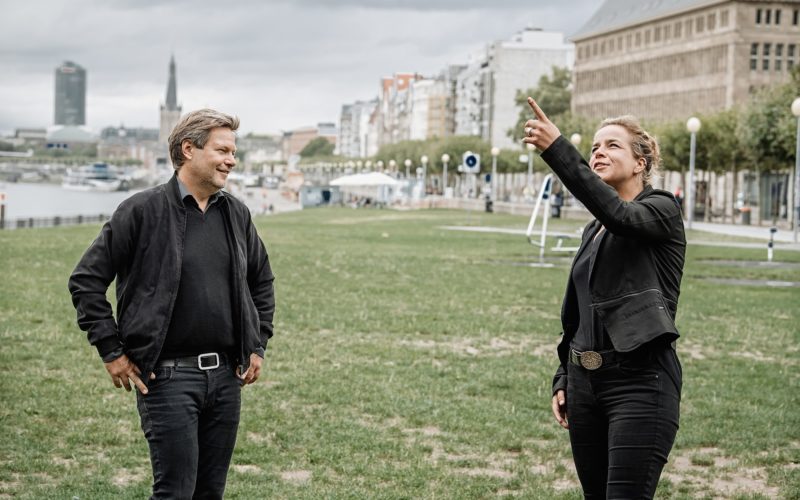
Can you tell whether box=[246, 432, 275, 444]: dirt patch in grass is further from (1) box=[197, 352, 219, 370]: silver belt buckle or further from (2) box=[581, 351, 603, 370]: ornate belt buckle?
(2) box=[581, 351, 603, 370]: ornate belt buckle

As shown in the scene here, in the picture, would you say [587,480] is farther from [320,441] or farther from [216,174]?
[320,441]

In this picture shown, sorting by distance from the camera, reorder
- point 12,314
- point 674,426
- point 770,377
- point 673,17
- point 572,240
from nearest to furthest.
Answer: point 674,426, point 770,377, point 12,314, point 572,240, point 673,17

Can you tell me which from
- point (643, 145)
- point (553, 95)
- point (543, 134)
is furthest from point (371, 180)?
point (543, 134)

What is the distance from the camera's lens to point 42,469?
8461mm

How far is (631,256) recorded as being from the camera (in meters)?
5.17

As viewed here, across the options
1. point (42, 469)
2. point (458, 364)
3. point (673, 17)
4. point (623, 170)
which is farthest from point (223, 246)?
point (673, 17)

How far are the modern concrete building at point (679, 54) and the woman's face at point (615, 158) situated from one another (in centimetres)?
9455

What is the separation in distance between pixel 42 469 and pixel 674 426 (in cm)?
476

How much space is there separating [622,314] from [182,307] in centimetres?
176

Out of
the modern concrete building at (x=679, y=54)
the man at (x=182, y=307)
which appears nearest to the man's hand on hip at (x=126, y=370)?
the man at (x=182, y=307)

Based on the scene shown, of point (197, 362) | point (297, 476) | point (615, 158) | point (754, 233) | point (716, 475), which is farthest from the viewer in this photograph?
point (754, 233)

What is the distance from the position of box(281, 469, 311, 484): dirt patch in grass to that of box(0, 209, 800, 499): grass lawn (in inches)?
0.5

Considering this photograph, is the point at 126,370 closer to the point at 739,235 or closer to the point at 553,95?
the point at 739,235

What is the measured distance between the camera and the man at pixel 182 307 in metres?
5.34
